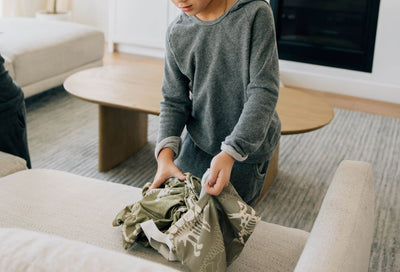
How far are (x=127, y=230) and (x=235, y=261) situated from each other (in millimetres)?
240

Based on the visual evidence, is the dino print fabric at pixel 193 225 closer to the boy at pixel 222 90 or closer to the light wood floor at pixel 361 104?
the boy at pixel 222 90

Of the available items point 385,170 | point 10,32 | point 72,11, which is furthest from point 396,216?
point 72,11

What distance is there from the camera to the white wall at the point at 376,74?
3672mm

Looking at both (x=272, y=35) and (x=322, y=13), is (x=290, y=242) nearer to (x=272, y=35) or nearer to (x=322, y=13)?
(x=272, y=35)

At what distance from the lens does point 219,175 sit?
1039 mm

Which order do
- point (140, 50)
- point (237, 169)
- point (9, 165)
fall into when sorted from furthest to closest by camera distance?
point (140, 50)
point (9, 165)
point (237, 169)

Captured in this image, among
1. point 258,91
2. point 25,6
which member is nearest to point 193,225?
point 258,91

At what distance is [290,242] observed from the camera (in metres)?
1.21

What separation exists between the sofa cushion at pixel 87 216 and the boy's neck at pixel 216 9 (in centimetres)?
50

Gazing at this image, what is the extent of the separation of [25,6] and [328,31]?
2792 millimetres

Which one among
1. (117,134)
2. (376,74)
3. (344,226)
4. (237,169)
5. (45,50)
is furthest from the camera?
(376,74)

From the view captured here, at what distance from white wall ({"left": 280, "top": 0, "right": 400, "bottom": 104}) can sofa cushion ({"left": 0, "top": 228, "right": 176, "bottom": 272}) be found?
3.43 meters

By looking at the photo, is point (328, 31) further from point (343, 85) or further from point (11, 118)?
point (11, 118)

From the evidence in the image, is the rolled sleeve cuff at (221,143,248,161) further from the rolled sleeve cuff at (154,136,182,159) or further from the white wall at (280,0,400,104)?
the white wall at (280,0,400,104)
